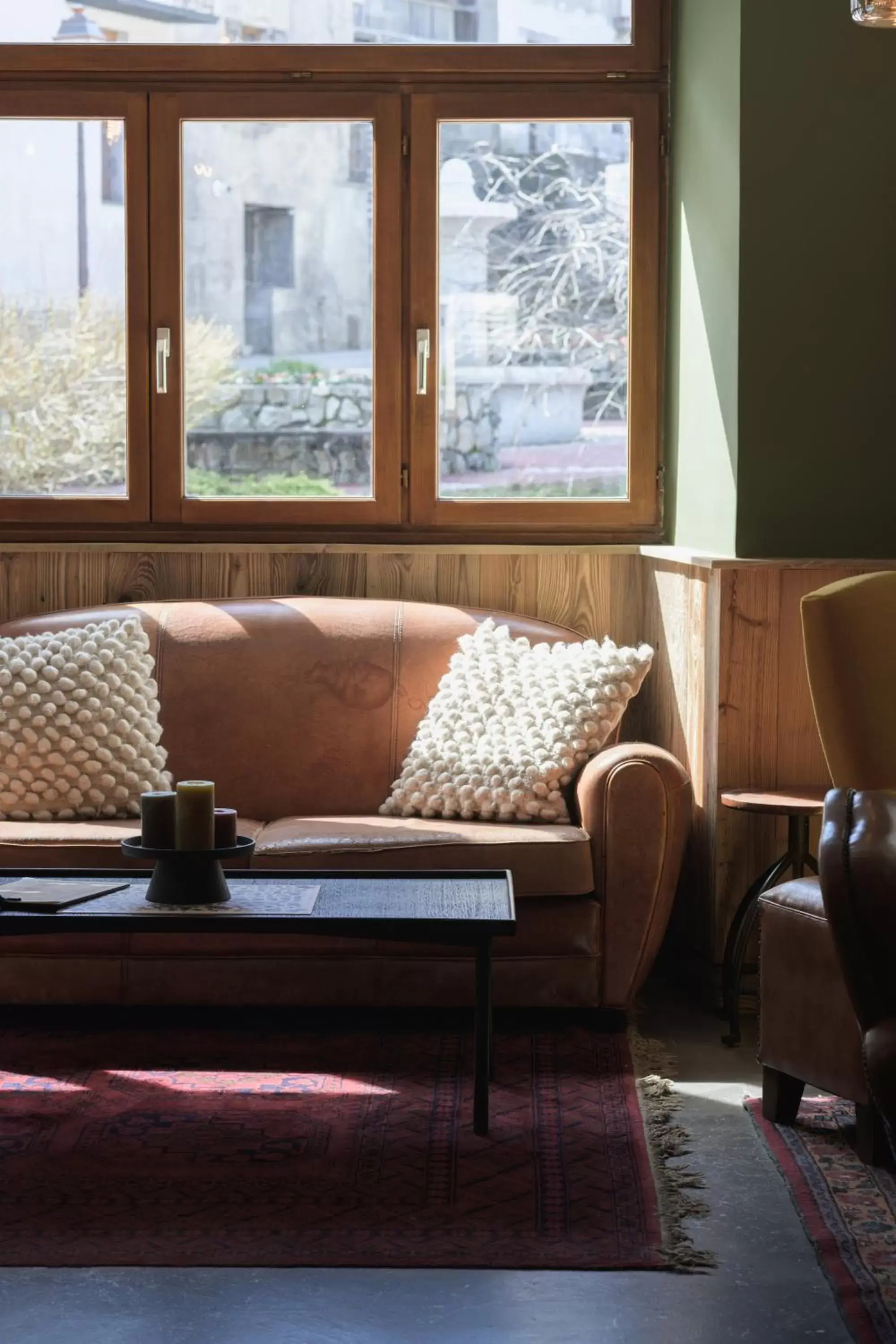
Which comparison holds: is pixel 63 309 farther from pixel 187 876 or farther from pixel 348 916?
pixel 348 916

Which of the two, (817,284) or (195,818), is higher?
(817,284)

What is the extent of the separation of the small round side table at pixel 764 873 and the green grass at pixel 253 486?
5.13ft

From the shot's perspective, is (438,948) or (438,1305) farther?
(438,948)

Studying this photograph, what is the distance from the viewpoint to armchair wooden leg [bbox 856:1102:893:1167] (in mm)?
2617

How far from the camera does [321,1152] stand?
266 cm

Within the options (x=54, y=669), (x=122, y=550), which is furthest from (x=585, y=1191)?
(x=122, y=550)

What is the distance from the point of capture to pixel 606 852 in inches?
131

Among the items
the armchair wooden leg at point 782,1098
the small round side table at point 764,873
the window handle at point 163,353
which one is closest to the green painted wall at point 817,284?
the small round side table at point 764,873

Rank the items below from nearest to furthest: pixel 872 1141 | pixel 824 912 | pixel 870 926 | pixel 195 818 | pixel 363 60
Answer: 1. pixel 870 926
2. pixel 824 912
3. pixel 872 1141
4. pixel 195 818
5. pixel 363 60

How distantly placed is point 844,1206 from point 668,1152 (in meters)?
0.34

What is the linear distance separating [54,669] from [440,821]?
0.99 metres

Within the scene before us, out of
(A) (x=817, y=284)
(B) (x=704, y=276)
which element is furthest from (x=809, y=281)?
(B) (x=704, y=276)

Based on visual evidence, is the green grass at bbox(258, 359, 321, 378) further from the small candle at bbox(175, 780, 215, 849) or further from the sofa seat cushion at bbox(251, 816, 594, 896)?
the small candle at bbox(175, 780, 215, 849)

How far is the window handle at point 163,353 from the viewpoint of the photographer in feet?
14.0
